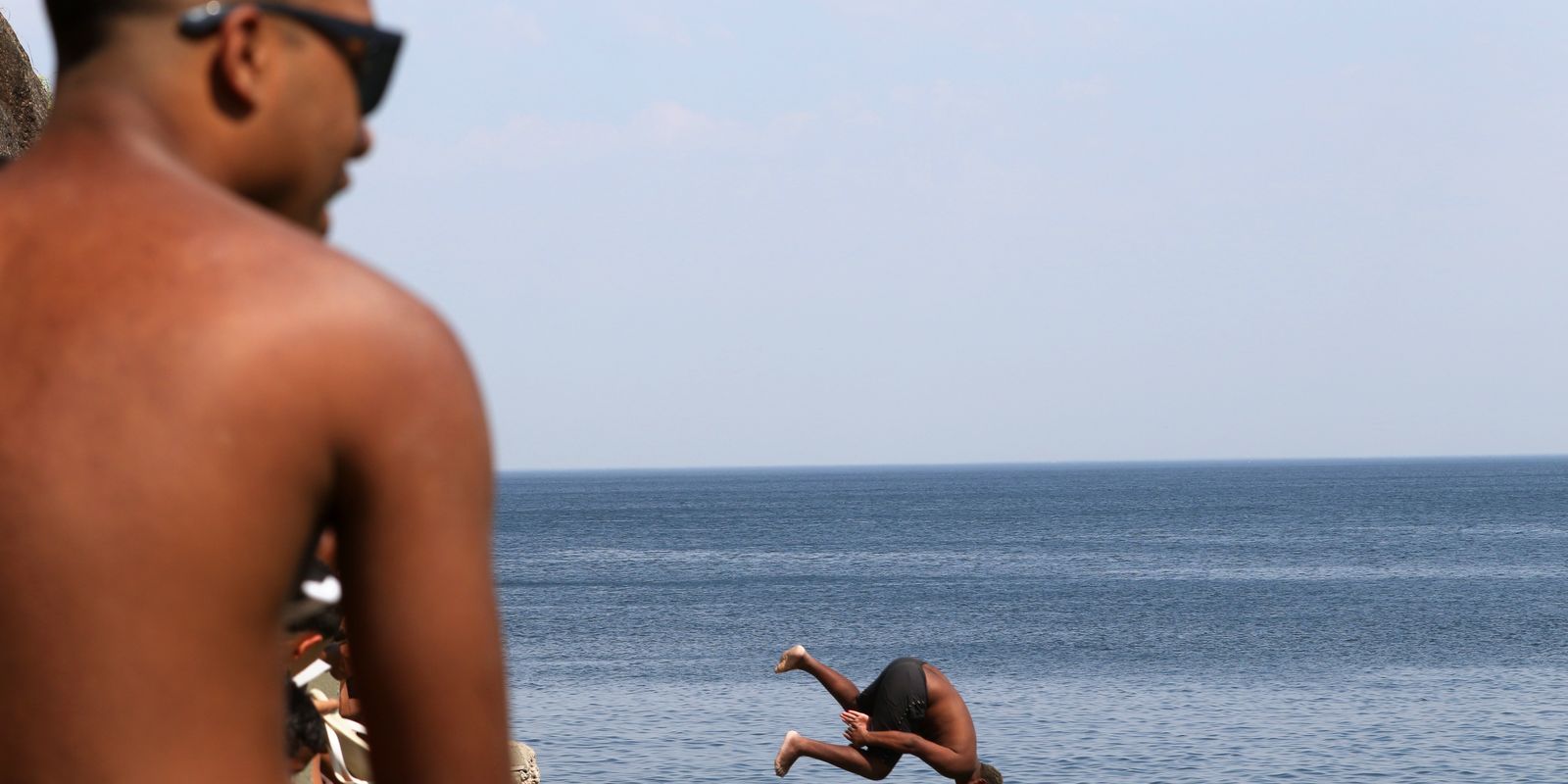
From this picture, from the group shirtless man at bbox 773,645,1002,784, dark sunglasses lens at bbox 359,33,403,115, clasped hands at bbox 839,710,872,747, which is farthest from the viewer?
clasped hands at bbox 839,710,872,747

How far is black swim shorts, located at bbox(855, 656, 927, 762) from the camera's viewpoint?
1531 cm

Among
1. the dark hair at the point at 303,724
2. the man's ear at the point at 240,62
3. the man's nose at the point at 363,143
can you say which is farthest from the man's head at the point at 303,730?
the man's ear at the point at 240,62

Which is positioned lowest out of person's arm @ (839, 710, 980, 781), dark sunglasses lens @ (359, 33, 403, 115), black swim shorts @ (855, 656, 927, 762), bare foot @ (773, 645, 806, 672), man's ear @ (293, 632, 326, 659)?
person's arm @ (839, 710, 980, 781)

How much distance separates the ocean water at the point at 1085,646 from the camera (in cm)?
3959

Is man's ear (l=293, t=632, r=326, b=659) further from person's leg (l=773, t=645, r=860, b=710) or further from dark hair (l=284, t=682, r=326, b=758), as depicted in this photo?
person's leg (l=773, t=645, r=860, b=710)

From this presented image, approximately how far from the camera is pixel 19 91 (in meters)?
13.1

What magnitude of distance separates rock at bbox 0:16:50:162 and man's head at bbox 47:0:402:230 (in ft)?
39.8

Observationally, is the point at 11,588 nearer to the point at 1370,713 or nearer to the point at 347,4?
the point at 347,4

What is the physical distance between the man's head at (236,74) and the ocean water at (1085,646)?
72 centimetres

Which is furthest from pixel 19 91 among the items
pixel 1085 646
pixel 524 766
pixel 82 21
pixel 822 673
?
pixel 1085 646

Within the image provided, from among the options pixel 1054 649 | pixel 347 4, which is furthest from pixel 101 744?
pixel 1054 649

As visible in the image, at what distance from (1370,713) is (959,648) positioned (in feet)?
63.1

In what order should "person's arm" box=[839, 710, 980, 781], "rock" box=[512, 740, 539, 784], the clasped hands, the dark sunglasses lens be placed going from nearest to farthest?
the dark sunglasses lens, "rock" box=[512, 740, 539, 784], "person's arm" box=[839, 710, 980, 781], the clasped hands

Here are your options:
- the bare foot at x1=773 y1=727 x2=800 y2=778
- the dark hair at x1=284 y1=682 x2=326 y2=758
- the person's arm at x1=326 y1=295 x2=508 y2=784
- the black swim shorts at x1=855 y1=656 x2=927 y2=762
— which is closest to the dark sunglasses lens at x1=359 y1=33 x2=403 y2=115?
the person's arm at x1=326 y1=295 x2=508 y2=784
